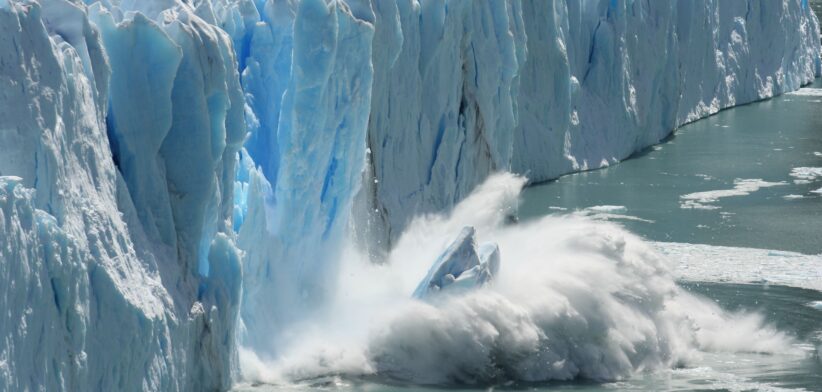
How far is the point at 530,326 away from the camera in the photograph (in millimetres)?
11930

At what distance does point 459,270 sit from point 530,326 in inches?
27.1

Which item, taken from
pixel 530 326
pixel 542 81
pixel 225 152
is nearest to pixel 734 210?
pixel 542 81

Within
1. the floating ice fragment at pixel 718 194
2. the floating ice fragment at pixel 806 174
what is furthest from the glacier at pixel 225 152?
the floating ice fragment at pixel 806 174

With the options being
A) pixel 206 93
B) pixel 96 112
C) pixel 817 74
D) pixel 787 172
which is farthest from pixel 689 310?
pixel 817 74

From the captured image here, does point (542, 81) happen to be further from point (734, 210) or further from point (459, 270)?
point (459, 270)

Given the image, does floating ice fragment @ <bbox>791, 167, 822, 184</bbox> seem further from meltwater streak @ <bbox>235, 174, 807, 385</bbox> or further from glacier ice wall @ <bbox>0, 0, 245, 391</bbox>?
glacier ice wall @ <bbox>0, 0, 245, 391</bbox>

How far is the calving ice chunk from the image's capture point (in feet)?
38.9

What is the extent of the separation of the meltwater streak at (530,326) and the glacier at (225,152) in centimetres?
34

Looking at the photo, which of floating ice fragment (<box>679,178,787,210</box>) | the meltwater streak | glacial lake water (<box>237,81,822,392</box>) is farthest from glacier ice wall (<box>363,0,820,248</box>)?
the meltwater streak

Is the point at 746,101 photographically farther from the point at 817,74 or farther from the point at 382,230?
the point at 382,230

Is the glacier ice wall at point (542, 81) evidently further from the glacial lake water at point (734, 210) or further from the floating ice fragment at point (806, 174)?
the floating ice fragment at point (806, 174)

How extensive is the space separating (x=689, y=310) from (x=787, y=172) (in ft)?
30.5

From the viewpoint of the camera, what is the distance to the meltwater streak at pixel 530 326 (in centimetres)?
1152

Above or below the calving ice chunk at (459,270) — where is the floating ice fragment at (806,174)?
above
